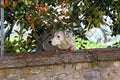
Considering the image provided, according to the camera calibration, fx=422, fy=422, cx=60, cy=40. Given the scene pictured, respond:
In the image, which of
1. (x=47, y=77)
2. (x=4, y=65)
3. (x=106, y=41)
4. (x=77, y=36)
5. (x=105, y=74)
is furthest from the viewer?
(x=106, y=41)

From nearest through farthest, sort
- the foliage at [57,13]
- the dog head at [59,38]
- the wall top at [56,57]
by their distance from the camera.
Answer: the wall top at [56,57]
the foliage at [57,13]
the dog head at [59,38]

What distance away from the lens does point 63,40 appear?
4871mm

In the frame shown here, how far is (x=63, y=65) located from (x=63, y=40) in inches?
13.0

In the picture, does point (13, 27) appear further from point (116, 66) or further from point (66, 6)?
point (116, 66)

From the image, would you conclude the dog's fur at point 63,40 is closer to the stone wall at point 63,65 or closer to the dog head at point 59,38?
the dog head at point 59,38

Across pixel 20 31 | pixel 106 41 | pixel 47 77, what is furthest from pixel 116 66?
pixel 106 41

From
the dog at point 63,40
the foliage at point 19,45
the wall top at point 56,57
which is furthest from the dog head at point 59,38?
the foliage at point 19,45

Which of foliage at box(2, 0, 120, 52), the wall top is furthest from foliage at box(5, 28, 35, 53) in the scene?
the wall top

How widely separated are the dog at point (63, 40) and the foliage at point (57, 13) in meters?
0.09

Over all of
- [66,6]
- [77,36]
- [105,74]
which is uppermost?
[66,6]

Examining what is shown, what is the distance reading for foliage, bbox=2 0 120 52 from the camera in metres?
4.68

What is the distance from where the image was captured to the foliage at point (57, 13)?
184 inches

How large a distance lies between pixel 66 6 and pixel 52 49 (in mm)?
557

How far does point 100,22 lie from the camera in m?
4.98
